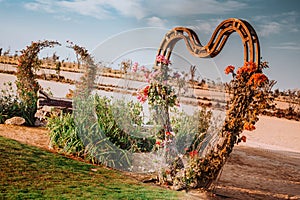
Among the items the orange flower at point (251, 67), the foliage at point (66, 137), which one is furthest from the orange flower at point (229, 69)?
the foliage at point (66, 137)

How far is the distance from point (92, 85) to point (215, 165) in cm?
448

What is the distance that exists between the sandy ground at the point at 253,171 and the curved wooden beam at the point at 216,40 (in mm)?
1895

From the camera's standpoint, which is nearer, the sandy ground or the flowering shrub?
the flowering shrub

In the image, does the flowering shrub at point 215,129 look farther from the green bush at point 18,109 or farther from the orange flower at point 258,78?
the green bush at point 18,109

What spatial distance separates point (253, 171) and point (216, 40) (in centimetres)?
356

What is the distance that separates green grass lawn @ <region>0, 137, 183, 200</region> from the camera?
5.05 meters

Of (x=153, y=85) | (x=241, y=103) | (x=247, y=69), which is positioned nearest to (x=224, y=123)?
(x=241, y=103)

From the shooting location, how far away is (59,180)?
220 inches

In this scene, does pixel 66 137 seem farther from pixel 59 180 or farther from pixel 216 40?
pixel 216 40

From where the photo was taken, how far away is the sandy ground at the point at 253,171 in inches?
246

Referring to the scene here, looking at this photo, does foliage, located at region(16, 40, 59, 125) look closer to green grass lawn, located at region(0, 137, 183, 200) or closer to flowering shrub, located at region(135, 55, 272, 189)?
green grass lawn, located at region(0, 137, 183, 200)

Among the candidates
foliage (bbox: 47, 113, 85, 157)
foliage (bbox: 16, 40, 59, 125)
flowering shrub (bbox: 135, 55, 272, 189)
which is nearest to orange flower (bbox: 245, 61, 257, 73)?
flowering shrub (bbox: 135, 55, 272, 189)

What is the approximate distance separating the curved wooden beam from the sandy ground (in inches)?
74.6

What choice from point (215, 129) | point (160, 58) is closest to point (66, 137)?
point (160, 58)
